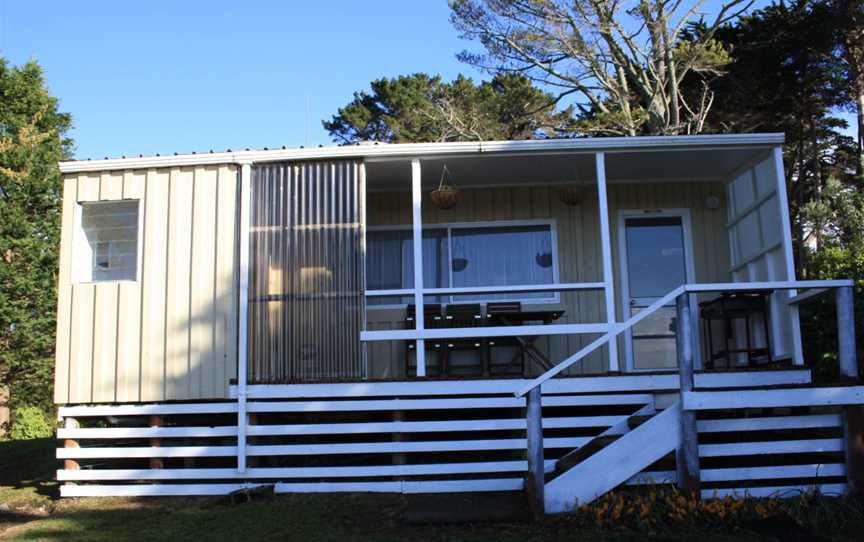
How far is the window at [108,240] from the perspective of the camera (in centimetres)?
822

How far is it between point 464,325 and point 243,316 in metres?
2.45

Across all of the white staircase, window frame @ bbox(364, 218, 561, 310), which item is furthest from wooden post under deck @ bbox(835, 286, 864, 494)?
window frame @ bbox(364, 218, 561, 310)

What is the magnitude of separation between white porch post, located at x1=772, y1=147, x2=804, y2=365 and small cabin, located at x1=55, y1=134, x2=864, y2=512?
0.08 feet

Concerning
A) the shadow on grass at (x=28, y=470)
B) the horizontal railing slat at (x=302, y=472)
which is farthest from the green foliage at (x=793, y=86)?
the shadow on grass at (x=28, y=470)

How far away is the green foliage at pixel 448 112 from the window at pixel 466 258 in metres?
9.32

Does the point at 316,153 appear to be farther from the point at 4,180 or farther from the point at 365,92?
the point at 365,92

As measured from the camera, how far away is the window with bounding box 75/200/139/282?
8.22 meters

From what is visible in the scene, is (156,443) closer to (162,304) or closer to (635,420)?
(162,304)

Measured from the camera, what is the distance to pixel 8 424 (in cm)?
1900

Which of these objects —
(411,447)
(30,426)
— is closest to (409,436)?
(411,447)

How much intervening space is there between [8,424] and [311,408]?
48.3 ft

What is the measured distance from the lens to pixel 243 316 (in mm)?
7750

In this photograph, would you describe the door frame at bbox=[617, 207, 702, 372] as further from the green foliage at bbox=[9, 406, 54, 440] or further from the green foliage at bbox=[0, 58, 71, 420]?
the green foliage at bbox=[0, 58, 71, 420]

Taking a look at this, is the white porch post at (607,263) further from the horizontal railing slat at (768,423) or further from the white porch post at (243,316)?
the white porch post at (243,316)
